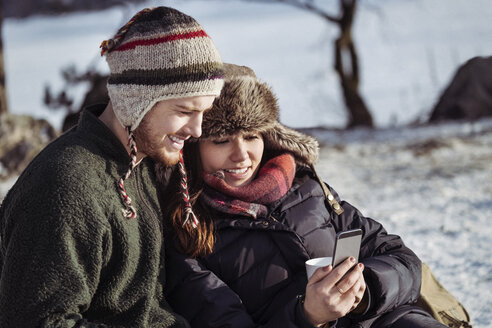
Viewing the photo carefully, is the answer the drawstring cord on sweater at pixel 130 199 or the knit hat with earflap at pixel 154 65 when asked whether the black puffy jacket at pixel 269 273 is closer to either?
the drawstring cord on sweater at pixel 130 199

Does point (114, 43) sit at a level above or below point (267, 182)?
above

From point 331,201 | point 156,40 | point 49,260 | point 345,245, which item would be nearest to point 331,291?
point 345,245

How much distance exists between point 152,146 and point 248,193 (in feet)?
1.55

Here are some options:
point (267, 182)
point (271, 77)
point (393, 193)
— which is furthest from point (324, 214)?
point (271, 77)

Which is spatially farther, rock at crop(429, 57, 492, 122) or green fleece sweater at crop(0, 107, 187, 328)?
rock at crop(429, 57, 492, 122)

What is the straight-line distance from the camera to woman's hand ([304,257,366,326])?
2111 millimetres

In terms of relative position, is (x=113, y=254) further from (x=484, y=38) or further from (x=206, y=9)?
(x=206, y=9)

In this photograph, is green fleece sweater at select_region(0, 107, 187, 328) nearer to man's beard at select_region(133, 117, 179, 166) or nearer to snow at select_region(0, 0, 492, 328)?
man's beard at select_region(133, 117, 179, 166)

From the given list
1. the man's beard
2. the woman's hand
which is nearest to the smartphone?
the woman's hand

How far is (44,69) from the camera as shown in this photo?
612 inches

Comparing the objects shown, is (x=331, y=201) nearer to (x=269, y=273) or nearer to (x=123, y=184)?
(x=269, y=273)

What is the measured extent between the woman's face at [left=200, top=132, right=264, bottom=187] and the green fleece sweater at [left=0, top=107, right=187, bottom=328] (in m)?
0.32

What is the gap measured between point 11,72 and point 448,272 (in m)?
14.3

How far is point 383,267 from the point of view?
2463mm
